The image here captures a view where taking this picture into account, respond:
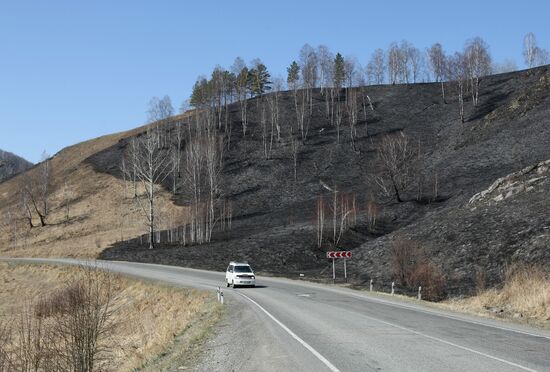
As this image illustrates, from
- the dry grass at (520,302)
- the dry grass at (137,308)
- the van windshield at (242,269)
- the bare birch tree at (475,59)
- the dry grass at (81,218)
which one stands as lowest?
the dry grass at (137,308)

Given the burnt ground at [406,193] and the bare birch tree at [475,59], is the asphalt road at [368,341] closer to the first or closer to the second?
the burnt ground at [406,193]

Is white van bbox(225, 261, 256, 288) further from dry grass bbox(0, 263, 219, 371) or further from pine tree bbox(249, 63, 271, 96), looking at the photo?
pine tree bbox(249, 63, 271, 96)

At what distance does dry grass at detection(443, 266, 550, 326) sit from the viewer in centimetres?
1703

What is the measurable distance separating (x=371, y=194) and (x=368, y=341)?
56.8 metres

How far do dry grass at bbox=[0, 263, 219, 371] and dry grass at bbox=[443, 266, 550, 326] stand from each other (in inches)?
416

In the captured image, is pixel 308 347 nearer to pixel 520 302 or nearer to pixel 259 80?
pixel 520 302

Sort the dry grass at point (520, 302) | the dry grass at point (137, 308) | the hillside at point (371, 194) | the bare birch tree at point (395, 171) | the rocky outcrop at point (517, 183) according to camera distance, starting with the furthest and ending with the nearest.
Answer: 1. the bare birch tree at point (395, 171)
2. the rocky outcrop at point (517, 183)
3. the hillside at point (371, 194)
4. the dry grass at point (520, 302)
5. the dry grass at point (137, 308)

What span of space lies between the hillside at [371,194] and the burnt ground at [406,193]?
0.18 metres

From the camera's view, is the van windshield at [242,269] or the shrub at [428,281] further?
the van windshield at [242,269]

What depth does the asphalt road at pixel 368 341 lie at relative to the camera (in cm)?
940

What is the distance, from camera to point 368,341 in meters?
11.9

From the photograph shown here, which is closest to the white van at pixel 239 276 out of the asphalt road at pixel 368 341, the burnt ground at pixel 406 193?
the burnt ground at pixel 406 193

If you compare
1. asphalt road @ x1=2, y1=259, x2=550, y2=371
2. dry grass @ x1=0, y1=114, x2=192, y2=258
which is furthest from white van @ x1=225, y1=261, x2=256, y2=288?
dry grass @ x1=0, y1=114, x2=192, y2=258

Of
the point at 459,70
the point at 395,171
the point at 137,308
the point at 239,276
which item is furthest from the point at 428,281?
the point at 459,70
